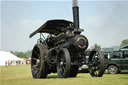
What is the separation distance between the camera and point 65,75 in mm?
10766

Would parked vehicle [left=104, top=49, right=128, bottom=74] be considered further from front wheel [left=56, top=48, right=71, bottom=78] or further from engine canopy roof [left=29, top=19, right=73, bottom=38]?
front wheel [left=56, top=48, right=71, bottom=78]

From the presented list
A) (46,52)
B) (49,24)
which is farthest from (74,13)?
(46,52)

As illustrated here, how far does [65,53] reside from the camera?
11.0 m

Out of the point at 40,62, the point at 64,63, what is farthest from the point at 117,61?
the point at 64,63

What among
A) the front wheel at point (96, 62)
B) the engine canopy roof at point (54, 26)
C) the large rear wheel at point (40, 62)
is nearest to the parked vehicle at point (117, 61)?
the engine canopy roof at point (54, 26)

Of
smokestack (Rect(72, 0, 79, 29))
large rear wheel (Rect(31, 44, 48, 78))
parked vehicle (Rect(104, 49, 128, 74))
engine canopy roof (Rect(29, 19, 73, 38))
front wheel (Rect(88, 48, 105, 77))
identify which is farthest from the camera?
parked vehicle (Rect(104, 49, 128, 74))

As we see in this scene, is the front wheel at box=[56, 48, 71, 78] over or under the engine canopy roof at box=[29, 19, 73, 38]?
under

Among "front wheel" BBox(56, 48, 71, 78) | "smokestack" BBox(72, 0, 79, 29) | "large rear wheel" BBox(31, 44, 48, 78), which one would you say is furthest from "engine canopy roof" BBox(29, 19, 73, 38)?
"front wheel" BBox(56, 48, 71, 78)

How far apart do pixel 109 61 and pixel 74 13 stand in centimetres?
752

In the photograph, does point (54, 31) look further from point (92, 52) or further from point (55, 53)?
point (92, 52)

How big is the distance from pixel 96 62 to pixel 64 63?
5.64 feet

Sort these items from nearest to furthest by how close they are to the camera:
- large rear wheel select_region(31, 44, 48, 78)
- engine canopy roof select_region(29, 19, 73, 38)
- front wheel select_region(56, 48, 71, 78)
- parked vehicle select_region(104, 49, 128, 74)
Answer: front wheel select_region(56, 48, 71, 78) < large rear wheel select_region(31, 44, 48, 78) < engine canopy roof select_region(29, 19, 73, 38) < parked vehicle select_region(104, 49, 128, 74)

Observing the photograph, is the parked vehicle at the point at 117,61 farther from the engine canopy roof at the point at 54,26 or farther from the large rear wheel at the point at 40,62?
the large rear wheel at the point at 40,62

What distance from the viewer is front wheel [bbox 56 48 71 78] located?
10656 millimetres
